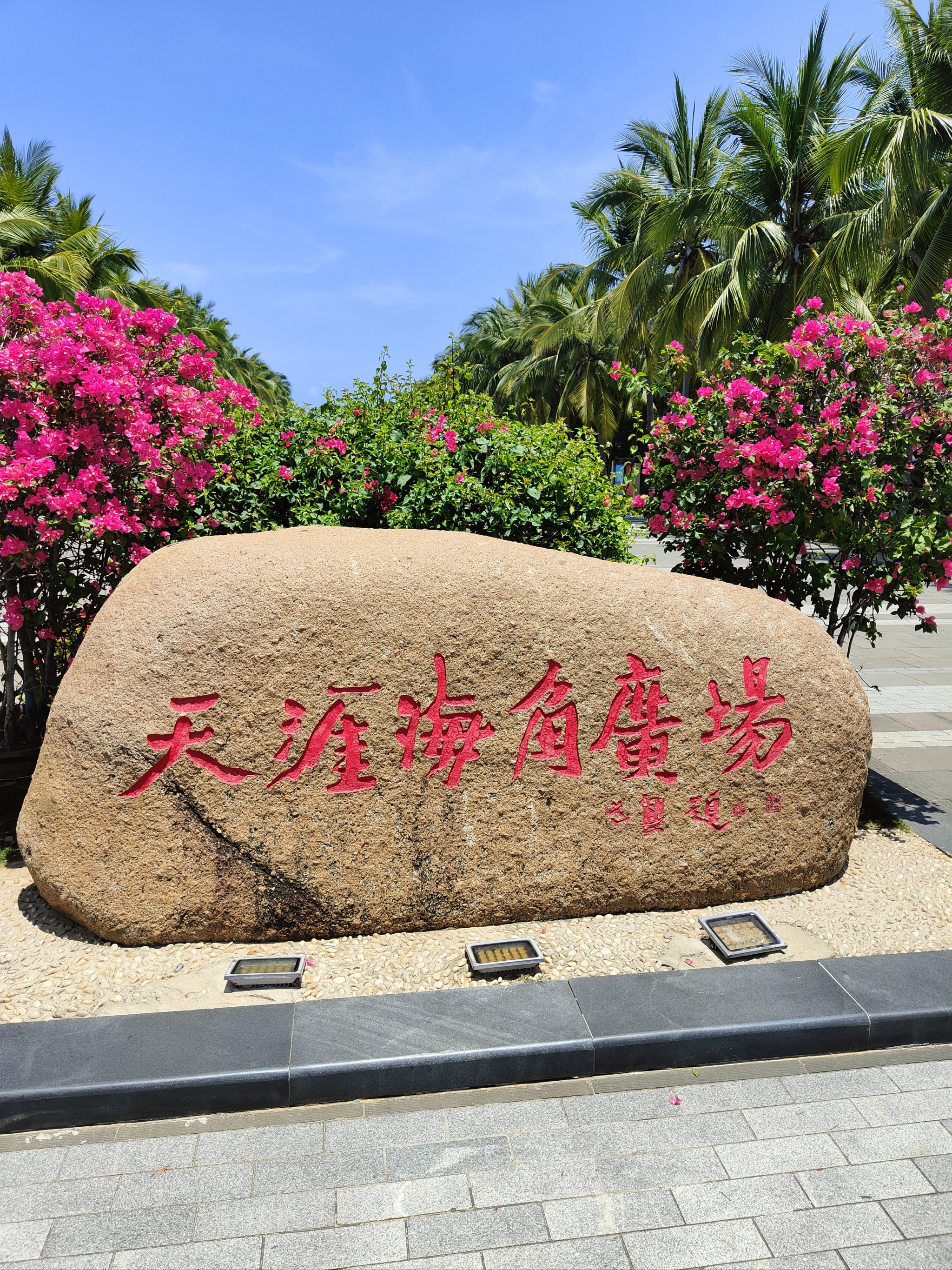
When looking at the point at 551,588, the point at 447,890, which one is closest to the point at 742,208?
the point at 551,588

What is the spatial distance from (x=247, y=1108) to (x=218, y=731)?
142cm

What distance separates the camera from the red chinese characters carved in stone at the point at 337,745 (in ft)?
11.7

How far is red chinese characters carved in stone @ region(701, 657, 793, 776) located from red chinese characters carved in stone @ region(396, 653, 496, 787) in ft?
3.67

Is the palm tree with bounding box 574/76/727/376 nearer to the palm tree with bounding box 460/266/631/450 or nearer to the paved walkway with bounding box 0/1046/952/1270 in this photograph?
the palm tree with bounding box 460/266/631/450

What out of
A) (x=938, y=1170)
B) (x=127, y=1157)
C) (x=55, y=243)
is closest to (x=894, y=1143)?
(x=938, y=1170)

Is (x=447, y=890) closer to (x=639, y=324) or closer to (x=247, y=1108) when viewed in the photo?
(x=247, y=1108)

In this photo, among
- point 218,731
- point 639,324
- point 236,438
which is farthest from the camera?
point 639,324

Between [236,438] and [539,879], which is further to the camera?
[236,438]

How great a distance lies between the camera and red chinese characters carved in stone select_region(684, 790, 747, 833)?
13.0 ft

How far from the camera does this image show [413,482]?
5.24 m

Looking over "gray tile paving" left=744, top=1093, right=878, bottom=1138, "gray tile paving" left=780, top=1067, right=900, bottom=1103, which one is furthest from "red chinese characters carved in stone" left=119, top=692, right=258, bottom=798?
"gray tile paving" left=780, top=1067, right=900, bottom=1103

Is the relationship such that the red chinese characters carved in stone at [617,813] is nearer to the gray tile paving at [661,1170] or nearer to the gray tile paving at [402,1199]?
the gray tile paving at [661,1170]

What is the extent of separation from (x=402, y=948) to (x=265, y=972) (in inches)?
23.5

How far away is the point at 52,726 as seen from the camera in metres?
3.60
